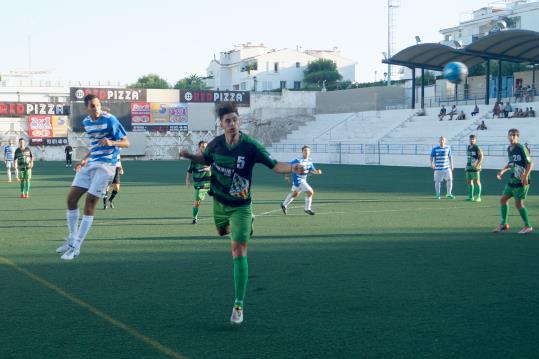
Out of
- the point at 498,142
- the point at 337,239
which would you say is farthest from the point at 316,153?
the point at 337,239

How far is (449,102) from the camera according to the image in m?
58.8

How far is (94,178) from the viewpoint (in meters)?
9.82

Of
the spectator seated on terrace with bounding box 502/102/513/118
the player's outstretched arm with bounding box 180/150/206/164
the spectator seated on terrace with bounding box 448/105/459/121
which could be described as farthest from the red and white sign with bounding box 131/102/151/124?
the player's outstretched arm with bounding box 180/150/206/164

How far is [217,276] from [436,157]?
14.2m

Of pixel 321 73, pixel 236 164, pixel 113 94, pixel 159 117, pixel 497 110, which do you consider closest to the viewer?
pixel 236 164

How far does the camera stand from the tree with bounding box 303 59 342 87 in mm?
102088

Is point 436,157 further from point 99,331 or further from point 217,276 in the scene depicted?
point 99,331

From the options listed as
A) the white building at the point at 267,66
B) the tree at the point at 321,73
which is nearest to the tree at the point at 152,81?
the white building at the point at 267,66

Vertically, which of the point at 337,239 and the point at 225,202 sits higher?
the point at 225,202

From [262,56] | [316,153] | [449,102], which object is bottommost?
[316,153]

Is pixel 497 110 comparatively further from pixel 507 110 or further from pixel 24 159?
pixel 24 159

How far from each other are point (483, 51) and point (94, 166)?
4310 cm

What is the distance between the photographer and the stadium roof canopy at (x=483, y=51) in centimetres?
4566

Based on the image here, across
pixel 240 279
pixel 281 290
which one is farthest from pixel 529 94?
pixel 240 279
